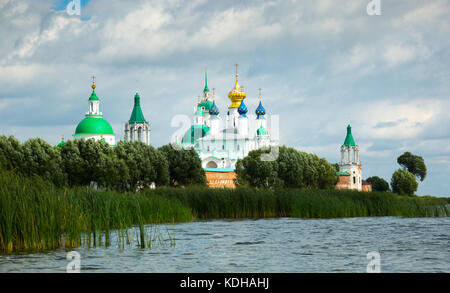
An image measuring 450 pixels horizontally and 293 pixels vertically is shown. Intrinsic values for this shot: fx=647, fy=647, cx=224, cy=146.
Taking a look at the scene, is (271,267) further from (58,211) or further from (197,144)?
(197,144)

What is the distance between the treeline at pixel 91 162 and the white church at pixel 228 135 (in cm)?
4987

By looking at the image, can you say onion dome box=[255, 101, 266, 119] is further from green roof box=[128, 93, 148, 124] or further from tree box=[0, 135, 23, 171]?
tree box=[0, 135, 23, 171]

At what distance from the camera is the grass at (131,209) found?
15.6 m

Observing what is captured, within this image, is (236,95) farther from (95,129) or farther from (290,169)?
(290,169)

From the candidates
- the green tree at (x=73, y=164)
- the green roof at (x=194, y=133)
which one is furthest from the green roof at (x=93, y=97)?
the green tree at (x=73, y=164)

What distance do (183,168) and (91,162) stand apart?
39.7 ft

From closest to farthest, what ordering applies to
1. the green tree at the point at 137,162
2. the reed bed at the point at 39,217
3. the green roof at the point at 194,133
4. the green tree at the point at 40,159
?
the reed bed at the point at 39,217 < the green tree at the point at 40,159 < the green tree at the point at 137,162 < the green roof at the point at 194,133

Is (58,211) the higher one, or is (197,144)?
(197,144)

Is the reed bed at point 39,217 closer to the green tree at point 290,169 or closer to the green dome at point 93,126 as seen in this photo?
the green tree at point 290,169

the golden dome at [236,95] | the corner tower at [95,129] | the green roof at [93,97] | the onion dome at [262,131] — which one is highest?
the golden dome at [236,95]

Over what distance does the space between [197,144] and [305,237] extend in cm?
9622
